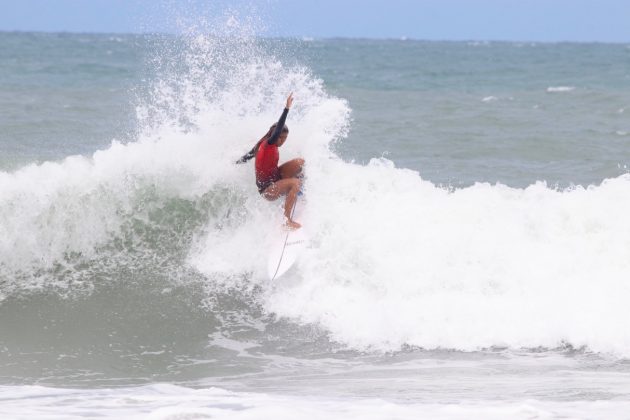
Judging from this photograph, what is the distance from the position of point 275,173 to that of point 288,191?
0.77 feet

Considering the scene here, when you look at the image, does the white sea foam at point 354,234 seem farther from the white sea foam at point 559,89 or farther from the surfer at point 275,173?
the white sea foam at point 559,89

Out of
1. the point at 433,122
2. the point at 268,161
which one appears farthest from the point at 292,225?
the point at 433,122

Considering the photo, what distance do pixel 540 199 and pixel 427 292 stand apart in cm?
247

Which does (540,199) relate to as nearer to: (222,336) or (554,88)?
(222,336)

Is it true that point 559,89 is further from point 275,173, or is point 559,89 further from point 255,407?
point 255,407

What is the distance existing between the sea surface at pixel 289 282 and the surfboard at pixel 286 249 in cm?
11

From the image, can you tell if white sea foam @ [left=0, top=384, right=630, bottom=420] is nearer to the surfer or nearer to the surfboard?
the surfboard

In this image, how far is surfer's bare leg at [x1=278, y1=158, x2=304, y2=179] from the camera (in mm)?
9367

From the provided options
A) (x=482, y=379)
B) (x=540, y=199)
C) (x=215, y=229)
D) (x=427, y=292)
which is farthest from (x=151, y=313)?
(x=540, y=199)

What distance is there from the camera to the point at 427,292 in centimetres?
834

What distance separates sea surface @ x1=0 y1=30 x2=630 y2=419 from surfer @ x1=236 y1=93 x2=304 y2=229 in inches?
Result: 9.7

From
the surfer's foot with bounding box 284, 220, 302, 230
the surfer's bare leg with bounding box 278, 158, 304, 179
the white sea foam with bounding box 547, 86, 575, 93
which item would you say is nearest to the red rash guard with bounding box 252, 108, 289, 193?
the surfer's bare leg with bounding box 278, 158, 304, 179

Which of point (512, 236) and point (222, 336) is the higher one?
point (512, 236)

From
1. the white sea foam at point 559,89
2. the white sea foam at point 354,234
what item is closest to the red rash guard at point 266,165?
the white sea foam at point 354,234
